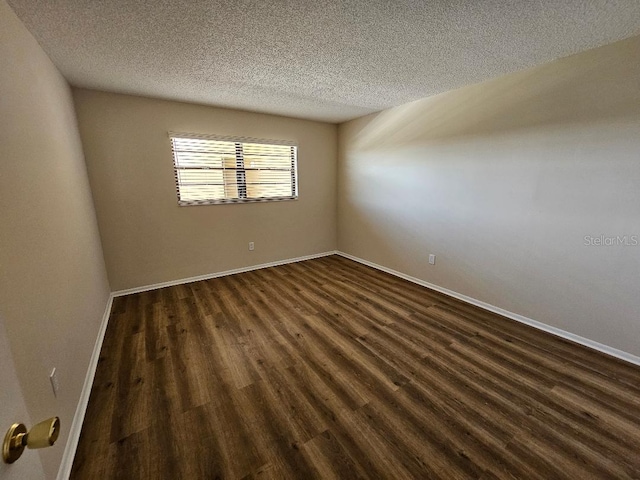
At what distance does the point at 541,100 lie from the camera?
231 centimetres

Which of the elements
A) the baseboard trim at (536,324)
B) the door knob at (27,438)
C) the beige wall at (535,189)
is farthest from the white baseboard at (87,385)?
the beige wall at (535,189)

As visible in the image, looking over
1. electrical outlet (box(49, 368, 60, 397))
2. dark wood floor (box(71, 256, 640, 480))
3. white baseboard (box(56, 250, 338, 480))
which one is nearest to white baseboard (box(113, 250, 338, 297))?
white baseboard (box(56, 250, 338, 480))

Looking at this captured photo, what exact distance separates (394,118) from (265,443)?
12.3 feet

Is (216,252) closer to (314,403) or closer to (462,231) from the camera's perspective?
(314,403)

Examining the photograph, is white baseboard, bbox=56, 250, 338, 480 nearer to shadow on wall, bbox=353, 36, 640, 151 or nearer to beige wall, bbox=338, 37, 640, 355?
beige wall, bbox=338, 37, 640, 355

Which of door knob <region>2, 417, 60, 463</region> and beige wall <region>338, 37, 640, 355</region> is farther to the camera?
beige wall <region>338, 37, 640, 355</region>

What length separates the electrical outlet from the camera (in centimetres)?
128

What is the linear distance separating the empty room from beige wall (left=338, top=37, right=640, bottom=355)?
0.7 inches

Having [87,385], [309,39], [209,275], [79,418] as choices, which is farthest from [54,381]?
[209,275]

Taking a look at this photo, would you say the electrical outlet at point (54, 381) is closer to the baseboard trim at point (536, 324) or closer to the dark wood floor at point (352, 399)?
the dark wood floor at point (352, 399)

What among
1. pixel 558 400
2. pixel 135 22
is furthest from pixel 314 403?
pixel 135 22

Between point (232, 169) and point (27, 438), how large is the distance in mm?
3642

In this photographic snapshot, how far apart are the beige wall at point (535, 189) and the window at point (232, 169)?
163 cm

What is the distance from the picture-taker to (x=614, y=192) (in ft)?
6.71
